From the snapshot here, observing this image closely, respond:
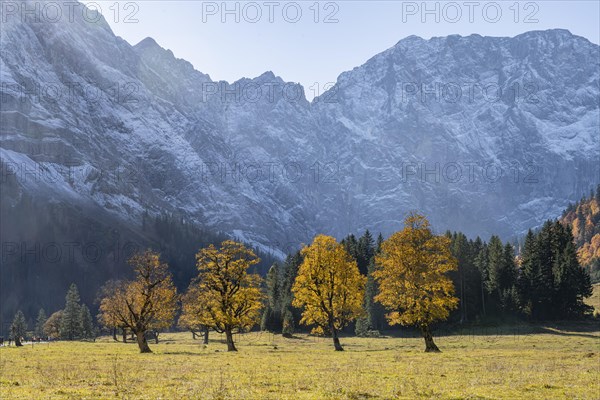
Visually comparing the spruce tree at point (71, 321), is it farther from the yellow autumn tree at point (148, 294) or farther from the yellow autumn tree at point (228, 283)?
the yellow autumn tree at point (228, 283)

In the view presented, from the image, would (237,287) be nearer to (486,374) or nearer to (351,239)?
(486,374)

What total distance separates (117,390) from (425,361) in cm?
2523

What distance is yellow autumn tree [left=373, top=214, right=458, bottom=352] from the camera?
54.7 m

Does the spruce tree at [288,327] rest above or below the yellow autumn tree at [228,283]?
below

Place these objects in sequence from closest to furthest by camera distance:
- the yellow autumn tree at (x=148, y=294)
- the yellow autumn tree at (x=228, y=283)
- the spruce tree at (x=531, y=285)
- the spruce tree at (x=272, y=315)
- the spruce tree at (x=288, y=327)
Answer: the yellow autumn tree at (x=148, y=294), the yellow autumn tree at (x=228, y=283), the spruce tree at (x=531, y=285), the spruce tree at (x=288, y=327), the spruce tree at (x=272, y=315)

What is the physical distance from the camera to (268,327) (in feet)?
445

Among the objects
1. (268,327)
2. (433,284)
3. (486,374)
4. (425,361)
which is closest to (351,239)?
(268,327)

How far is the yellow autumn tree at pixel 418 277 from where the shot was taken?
54.7 meters

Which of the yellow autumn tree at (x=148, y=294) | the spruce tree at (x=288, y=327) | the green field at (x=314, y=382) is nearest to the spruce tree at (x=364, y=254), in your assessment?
the spruce tree at (x=288, y=327)

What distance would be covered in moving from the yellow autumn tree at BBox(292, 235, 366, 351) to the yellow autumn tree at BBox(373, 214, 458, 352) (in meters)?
6.86

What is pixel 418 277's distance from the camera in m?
55.3

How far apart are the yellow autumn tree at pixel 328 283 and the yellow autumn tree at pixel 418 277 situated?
6856mm

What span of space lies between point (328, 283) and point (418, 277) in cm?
1162

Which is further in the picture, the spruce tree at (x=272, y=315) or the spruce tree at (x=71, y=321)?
the spruce tree at (x=71, y=321)
